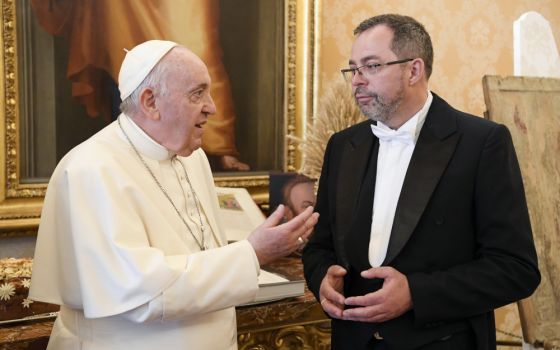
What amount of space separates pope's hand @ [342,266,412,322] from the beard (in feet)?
1.74

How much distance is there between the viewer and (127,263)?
5.74 feet

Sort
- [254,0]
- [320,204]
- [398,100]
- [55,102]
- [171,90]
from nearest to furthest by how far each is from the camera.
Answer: [171,90]
[398,100]
[320,204]
[55,102]
[254,0]

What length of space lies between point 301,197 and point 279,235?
1109 mm

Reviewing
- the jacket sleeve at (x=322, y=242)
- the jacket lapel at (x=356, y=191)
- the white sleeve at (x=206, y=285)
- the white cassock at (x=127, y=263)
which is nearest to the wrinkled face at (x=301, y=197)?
the jacket sleeve at (x=322, y=242)

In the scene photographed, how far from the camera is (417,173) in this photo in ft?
6.63

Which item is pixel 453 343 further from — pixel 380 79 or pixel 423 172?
pixel 380 79

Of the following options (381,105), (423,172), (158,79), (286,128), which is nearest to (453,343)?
(423,172)

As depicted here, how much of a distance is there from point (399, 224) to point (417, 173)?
0.18 meters

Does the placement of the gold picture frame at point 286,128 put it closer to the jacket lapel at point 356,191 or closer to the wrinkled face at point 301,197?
the wrinkled face at point 301,197

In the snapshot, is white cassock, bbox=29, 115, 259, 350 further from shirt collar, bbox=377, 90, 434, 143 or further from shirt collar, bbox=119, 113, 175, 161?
shirt collar, bbox=377, 90, 434, 143

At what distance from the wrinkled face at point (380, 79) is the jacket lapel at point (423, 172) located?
0.46 feet

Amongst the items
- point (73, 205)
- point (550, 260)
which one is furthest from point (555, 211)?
point (73, 205)

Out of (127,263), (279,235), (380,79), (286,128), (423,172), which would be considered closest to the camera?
(127,263)

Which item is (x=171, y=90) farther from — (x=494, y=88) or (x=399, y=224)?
(x=494, y=88)
